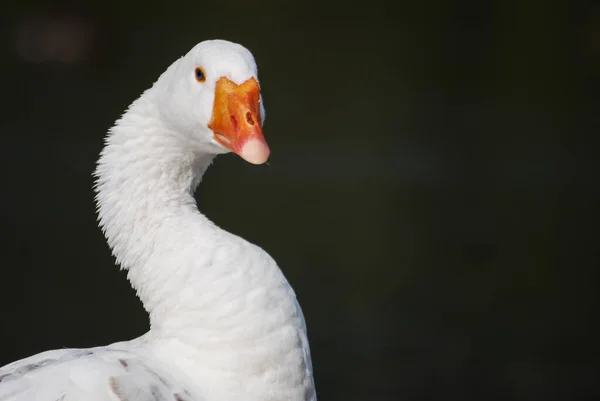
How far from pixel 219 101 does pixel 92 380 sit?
0.61m

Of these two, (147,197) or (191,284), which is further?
(147,197)

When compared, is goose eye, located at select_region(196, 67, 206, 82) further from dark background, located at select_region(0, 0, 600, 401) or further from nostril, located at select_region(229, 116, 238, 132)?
dark background, located at select_region(0, 0, 600, 401)

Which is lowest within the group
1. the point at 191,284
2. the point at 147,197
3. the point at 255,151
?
the point at 191,284

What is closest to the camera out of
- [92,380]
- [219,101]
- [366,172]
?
[92,380]

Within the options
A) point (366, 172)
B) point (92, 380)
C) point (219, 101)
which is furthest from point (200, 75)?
point (366, 172)

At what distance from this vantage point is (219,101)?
6.46 ft

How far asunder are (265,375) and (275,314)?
0.13 m

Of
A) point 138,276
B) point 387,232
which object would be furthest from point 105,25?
point 138,276

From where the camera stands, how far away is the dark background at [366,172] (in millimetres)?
5055

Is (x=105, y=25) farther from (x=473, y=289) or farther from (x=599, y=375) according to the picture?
(x=599, y=375)

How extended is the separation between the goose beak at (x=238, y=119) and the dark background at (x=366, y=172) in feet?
8.79

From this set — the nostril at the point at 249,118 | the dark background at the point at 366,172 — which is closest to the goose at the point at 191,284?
the nostril at the point at 249,118

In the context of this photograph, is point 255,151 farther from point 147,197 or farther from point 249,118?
point 147,197

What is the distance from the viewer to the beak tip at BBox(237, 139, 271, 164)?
1862 mm
